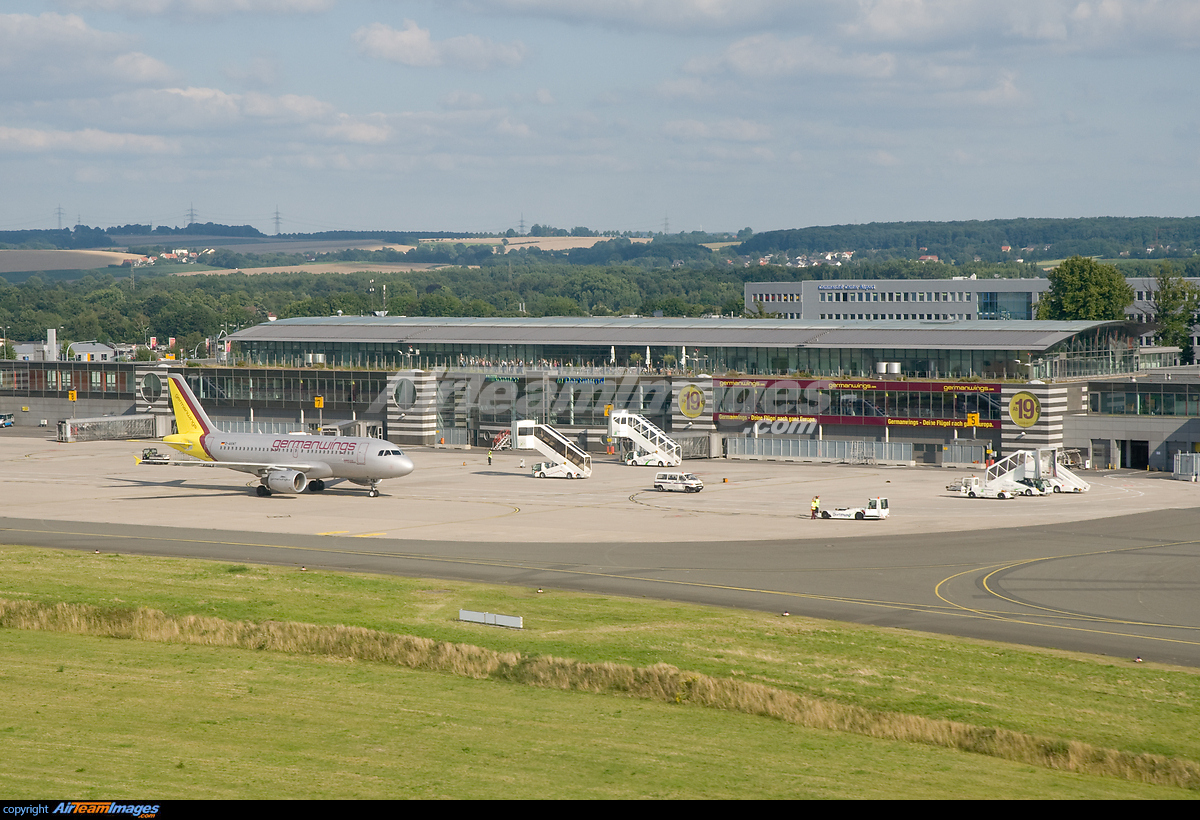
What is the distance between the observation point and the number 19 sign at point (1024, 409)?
376 feet

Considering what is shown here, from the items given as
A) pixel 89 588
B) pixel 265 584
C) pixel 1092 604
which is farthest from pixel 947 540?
pixel 89 588

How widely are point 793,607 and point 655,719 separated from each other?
18.0 metres

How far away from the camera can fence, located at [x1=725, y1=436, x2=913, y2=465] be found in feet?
396

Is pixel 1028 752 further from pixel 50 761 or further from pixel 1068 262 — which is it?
pixel 1068 262

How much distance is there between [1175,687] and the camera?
41406mm

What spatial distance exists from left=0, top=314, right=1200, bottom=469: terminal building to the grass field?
72.5 metres

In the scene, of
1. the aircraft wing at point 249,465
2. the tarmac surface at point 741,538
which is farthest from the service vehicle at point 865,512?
the aircraft wing at point 249,465

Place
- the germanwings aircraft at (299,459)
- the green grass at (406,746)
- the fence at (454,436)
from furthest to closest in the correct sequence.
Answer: the fence at (454,436) → the germanwings aircraft at (299,459) → the green grass at (406,746)

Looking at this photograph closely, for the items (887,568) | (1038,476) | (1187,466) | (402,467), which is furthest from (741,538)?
(1187,466)

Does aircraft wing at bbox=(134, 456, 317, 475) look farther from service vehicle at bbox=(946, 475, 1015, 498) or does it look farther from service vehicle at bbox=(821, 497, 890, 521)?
service vehicle at bbox=(946, 475, 1015, 498)

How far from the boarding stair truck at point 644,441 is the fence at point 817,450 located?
23.9ft

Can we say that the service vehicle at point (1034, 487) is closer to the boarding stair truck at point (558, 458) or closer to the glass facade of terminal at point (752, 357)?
the glass facade of terminal at point (752, 357)

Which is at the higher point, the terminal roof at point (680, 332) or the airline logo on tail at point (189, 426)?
the terminal roof at point (680, 332)

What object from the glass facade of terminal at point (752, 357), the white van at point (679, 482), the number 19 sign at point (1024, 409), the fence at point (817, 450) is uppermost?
the glass facade of terminal at point (752, 357)
